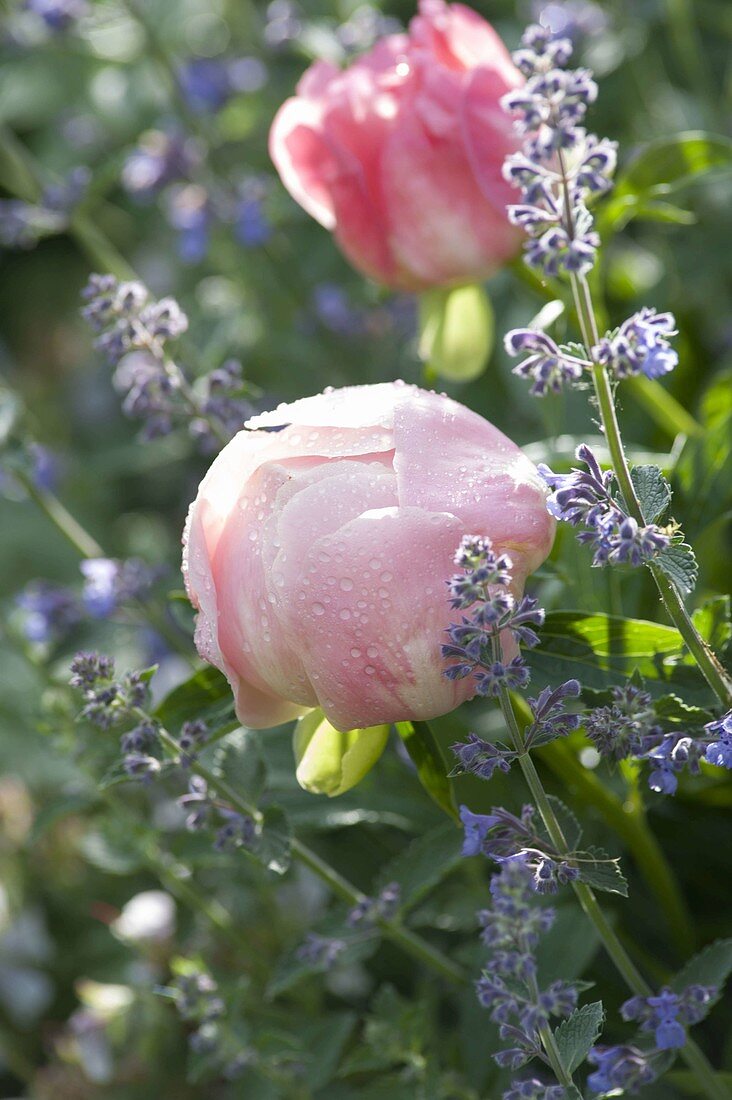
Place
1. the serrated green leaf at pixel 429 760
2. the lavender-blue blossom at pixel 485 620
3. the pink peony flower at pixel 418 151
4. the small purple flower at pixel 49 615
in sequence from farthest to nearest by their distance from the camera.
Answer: the small purple flower at pixel 49 615 → the pink peony flower at pixel 418 151 → the serrated green leaf at pixel 429 760 → the lavender-blue blossom at pixel 485 620

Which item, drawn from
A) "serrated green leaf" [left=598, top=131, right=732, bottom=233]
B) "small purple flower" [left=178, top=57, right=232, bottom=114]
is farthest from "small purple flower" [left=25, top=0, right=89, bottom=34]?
"serrated green leaf" [left=598, top=131, right=732, bottom=233]

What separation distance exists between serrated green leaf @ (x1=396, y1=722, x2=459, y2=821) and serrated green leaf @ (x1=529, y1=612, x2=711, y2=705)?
50 mm

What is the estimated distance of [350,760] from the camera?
0.52m

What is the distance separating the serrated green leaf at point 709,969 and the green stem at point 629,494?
11cm

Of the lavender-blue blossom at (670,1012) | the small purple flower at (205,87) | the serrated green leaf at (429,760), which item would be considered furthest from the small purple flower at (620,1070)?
the small purple flower at (205,87)

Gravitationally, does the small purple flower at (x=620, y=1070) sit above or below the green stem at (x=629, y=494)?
below

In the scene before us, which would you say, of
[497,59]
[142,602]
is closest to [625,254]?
[497,59]

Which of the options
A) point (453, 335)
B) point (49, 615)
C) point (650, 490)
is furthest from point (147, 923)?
point (650, 490)

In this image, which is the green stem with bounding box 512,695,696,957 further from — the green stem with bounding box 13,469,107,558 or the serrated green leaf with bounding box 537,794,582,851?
the green stem with bounding box 13,469,107,558

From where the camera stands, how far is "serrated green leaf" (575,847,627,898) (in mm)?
446

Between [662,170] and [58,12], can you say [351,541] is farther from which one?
[58,12]

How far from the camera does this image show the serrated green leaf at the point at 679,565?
43 cm

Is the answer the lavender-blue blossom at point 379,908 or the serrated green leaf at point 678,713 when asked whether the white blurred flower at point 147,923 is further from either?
the serrated green leaf at point 678,713

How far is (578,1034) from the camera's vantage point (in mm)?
453
